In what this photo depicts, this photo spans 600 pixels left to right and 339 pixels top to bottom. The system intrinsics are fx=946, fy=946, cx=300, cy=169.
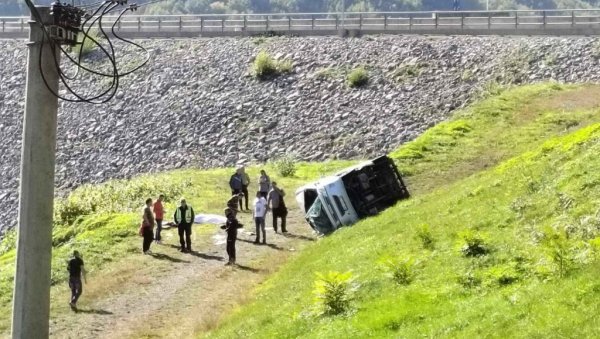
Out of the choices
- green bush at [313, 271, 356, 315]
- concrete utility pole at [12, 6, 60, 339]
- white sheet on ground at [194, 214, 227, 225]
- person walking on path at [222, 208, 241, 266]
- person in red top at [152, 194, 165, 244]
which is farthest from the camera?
white sheet on ground at [194, 214, 227, 225]

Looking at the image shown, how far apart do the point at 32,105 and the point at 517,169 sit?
558 inches

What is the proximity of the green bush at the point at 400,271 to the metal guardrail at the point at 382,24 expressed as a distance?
109 ft

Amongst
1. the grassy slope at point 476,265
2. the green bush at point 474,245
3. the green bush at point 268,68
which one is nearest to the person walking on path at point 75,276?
the grassy slope at point 476,265

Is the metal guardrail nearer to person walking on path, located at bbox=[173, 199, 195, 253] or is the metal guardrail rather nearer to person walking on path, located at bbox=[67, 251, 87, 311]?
person walking on path, located at bbox=[173, 199, 195, 253]

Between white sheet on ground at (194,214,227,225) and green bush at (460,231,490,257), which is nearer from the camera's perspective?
green bush at (460,231,490,257)

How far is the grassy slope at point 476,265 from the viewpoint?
11.6 m

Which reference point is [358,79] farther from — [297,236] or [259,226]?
[259,226]

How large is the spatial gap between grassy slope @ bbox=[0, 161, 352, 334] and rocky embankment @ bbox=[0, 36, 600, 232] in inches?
108

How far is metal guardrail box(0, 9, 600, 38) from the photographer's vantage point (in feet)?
154

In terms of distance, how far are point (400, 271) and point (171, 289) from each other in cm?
780

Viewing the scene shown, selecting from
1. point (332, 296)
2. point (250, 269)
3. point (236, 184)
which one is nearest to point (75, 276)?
point (250, 269)

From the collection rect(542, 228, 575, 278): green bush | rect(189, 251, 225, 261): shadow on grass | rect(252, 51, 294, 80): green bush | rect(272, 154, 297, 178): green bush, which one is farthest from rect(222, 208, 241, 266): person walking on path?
rect(252, 51, 294, 80): green bush

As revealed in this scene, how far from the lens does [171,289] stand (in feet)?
70.3

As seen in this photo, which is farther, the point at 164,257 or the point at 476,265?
the point at 164,257
